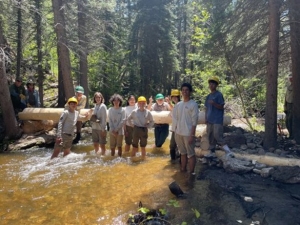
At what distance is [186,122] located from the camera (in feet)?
22.0

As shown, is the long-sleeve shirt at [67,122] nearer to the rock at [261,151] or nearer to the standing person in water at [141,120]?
the standing person in water at [141,120]

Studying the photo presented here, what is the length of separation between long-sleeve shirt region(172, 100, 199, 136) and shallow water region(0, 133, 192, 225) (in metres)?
1.22

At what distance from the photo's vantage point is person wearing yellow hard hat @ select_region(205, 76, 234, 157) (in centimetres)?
734

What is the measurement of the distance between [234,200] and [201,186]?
1.02 metres

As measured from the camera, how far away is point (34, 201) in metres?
5.65

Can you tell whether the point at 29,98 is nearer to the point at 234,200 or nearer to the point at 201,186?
the point at 201,186

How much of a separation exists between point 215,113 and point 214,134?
0.59m

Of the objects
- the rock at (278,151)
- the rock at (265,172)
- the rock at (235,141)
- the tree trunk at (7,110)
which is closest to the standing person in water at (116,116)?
the rock at (235,141)

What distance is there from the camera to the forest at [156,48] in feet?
29.3

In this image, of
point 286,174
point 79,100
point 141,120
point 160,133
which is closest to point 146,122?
point 141,120

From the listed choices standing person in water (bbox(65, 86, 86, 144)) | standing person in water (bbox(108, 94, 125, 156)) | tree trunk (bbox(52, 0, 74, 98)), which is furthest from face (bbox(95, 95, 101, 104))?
tree trunk (bbox(52, 0, 74, 98))

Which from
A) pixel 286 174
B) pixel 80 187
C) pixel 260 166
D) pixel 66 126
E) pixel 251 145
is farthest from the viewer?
pixel 66 126

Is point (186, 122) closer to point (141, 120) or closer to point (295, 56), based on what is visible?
point (141, 120)

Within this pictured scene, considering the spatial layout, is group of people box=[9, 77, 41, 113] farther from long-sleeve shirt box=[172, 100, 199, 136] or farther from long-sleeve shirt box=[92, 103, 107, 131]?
long-sleeve shirt box=[172, 100, 199, 136]
